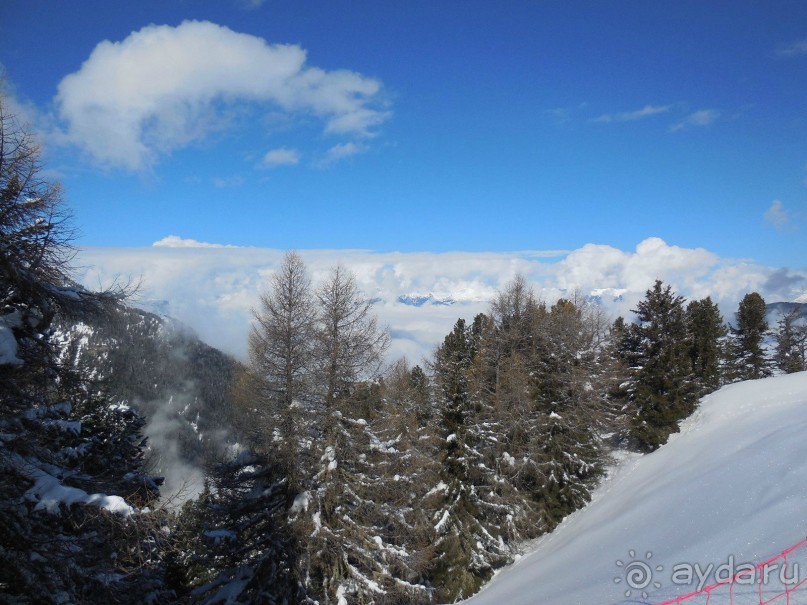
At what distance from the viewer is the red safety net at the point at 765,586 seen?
→ 6.76 metres

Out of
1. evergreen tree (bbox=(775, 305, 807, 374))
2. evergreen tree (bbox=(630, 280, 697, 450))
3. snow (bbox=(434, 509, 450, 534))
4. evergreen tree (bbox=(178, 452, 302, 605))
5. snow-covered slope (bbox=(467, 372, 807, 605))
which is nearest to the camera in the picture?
snow-covered slope (bbox=(467, 372, 807, 605))

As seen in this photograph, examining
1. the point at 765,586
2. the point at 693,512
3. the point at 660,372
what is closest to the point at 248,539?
the point at 765,586

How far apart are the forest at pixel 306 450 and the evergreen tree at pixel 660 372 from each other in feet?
0.39

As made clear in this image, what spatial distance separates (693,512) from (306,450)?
38.4 ft

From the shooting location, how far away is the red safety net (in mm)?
6758

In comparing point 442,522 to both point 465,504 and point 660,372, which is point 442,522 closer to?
point 465,504

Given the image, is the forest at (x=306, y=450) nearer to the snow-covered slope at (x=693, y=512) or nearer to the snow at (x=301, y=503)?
the snow at (x=301, y=503)

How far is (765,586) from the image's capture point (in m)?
7.20

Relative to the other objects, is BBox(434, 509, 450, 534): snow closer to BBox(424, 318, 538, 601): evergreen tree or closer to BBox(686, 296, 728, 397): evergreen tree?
BBox(424, 318, 538, 601): evergreen tree

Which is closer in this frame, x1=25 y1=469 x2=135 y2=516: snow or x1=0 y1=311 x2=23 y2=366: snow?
x1=25 y1=469 x2=135 y2=516: snow

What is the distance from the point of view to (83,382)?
7398 millimetres

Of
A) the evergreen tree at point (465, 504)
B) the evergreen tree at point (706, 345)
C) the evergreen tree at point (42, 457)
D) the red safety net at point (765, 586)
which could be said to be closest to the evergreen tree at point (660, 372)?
the evergreen tree at point (706, 345)

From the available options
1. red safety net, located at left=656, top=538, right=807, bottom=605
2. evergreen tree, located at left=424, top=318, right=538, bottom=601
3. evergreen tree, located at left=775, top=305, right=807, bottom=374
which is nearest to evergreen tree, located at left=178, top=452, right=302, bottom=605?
evergreen tree, located at left=424, top=318, right=538, bottom=601

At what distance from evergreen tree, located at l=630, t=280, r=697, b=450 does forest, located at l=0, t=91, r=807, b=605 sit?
119mm
